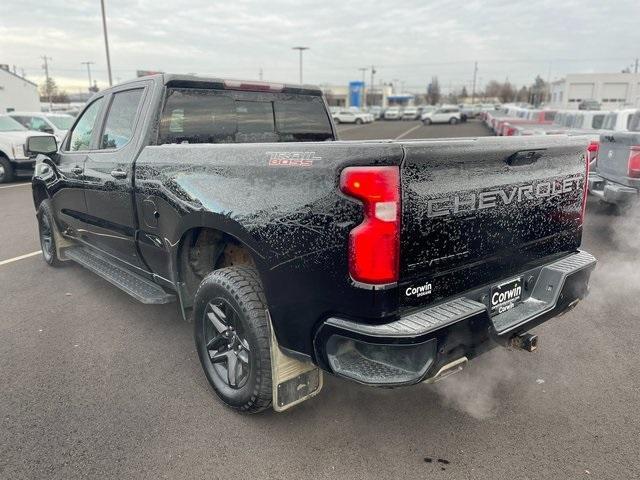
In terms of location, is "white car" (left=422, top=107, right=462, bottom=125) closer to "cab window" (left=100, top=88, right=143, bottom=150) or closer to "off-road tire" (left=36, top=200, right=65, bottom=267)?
"off-road tire" (left=36, top=200, right=65, bottom=267)

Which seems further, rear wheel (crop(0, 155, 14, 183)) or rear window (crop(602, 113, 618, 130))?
rear wheel (crop(0, 155, 14, 183))

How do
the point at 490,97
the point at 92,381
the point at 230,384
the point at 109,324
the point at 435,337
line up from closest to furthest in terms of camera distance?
the point at 435,337, the point at 230,384, the point at 92,381, the point at 109,324, the point at 490,97

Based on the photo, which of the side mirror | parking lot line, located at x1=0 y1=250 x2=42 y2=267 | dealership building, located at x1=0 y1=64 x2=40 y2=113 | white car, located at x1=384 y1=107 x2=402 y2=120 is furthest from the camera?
white car, located at x1=384 y1=107 x2=402 y2=120

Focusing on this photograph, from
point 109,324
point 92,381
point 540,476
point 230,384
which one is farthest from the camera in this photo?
point 109,324

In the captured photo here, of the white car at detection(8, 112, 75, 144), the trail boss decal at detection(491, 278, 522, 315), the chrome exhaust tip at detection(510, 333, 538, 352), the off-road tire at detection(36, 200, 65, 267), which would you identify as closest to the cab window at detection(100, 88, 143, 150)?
the off-road tire at detection(36, 200, 65, 267)

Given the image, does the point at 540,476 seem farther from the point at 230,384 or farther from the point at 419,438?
the point at 230,384

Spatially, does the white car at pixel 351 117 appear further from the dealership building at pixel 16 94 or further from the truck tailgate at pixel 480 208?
the truck tailgate at pixel 480 208

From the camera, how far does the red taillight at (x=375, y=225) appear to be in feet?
6.91

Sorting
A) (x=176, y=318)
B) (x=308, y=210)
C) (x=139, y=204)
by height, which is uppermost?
(x=308, y=210)

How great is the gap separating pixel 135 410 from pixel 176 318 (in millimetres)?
1471

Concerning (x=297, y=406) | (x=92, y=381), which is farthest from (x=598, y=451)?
(x=92, y=381)

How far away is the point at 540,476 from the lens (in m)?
2.45

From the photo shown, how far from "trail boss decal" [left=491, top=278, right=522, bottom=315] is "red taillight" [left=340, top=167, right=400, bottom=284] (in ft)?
2.53

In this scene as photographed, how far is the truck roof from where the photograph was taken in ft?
12.3
